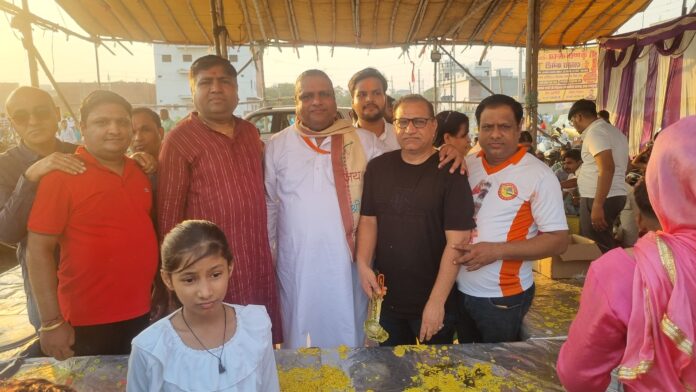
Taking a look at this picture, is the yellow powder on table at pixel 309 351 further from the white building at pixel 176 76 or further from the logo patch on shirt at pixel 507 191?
the white building at pixel 176 76

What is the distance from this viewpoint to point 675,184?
1.05 metres

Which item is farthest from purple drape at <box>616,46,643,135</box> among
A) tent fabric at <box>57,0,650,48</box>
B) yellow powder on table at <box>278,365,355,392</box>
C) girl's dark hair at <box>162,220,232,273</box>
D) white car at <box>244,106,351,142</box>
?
girl's dark hair at <box>162,220,232,273</box>

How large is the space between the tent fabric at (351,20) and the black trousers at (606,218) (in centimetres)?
240

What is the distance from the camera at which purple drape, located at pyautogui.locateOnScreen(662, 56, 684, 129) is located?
22.0ft

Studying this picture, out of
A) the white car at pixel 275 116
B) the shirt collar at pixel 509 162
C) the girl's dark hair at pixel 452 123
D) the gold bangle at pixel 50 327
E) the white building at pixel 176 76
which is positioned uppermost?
the white building at pixel 176 76

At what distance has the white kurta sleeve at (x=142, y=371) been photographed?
1.34 m

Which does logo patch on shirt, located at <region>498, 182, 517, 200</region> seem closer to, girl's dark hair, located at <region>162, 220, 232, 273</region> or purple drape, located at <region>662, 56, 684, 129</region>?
girl's dark hair, located at <region>162, 220, 232, 273</region>

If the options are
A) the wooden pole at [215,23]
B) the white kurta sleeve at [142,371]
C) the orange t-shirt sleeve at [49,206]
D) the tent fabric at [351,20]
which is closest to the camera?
the white kurta sleeve at [142,371]

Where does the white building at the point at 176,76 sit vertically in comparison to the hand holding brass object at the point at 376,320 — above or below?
above

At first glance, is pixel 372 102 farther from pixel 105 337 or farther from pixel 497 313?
pixel 105 337

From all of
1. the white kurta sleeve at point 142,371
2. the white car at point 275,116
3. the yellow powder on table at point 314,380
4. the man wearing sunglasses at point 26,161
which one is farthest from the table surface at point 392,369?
the white car at point 275,116

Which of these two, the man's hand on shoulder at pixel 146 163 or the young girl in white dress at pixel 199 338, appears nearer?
the young girl in white dress at pixel 199 338

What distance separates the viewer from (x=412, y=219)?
2.12 m

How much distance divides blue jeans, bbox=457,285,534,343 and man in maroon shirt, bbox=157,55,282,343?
104 centimetres
